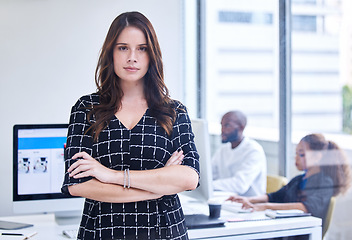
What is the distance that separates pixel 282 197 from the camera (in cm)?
299

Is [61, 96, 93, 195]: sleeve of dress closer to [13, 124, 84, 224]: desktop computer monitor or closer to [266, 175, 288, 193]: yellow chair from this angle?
[13, 124, 84, 224]: desktop computer monitor

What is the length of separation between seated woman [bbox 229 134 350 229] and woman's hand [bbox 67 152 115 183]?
1187mm

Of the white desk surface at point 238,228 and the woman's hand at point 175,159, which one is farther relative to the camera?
the white desk surface at point 238,228

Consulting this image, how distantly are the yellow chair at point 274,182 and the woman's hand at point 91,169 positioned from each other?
5.58 ft

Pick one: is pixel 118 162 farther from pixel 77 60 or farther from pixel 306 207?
pixel 77 60

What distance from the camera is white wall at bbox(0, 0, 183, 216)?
323cm

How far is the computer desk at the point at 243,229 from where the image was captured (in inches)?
84.5

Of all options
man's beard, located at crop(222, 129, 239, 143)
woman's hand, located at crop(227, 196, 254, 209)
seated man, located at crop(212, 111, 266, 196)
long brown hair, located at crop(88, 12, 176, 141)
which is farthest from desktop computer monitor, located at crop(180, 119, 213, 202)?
man's beard, located at crop(222, 129, 239, 143)

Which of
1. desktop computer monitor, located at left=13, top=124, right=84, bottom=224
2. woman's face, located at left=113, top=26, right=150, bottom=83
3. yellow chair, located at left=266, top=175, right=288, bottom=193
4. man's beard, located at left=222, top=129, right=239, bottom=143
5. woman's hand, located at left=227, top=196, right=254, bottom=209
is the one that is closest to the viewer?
woman's face, located at left=113, top=26, right=150, bottom=83

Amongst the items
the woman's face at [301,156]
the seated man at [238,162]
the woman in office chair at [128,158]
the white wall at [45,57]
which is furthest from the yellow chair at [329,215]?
the white wall at [45,57]

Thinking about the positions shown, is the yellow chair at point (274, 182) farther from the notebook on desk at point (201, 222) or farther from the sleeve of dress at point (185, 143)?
the sleeve of dress at point (185, 143)

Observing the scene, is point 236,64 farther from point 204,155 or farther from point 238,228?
point 238,228

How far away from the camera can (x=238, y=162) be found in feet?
11.4

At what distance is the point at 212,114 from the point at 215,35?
2.11 feet
